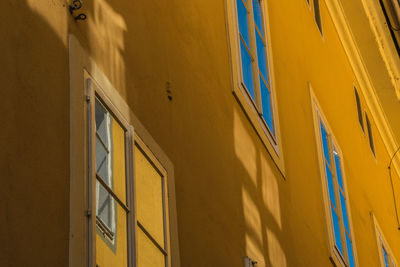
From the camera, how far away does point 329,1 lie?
13969mm

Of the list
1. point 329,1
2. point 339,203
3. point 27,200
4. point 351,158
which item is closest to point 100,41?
point 27,200

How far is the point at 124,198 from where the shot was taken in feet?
14.6

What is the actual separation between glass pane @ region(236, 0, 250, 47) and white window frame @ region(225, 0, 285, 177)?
0.27 ft

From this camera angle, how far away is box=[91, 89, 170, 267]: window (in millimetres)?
4156

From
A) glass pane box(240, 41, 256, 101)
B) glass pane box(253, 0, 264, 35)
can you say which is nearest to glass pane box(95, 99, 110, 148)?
glass pane box(240, 41, 256, 101)

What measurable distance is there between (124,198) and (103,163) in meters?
0.23

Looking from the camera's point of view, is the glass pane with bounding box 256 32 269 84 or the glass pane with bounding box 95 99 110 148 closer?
the glass pane with bounding box 95 99 110 148

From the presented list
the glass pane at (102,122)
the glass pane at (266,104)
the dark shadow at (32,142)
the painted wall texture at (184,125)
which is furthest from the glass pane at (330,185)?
the dark shadow at (32,142)

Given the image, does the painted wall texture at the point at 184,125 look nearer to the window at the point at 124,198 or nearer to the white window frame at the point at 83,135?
the white window frame at the point at 83,135

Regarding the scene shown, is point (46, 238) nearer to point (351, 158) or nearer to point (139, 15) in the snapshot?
point (139, 15)

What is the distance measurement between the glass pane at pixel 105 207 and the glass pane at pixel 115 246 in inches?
1.9

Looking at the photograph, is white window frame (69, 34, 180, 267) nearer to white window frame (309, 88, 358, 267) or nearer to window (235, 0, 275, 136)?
window (235, 0, 275, 136)

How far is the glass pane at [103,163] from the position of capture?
4262 mm

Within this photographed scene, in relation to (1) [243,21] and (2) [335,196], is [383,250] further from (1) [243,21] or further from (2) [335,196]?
(1) [243,21]
